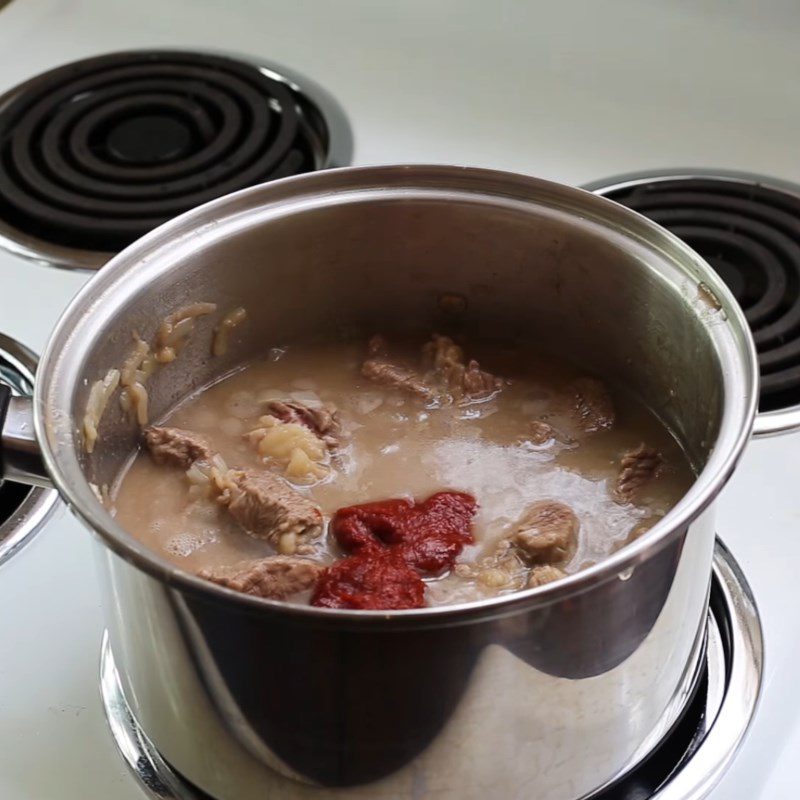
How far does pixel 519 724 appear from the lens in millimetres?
764

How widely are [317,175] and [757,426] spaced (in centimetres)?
46

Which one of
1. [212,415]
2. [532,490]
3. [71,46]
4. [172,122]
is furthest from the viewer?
[71,46]

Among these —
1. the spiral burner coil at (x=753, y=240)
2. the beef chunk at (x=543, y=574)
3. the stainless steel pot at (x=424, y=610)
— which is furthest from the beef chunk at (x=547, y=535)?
the spiral burner coil at (x=753, y=240)

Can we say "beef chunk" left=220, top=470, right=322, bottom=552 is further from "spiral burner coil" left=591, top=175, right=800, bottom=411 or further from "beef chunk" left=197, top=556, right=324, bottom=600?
"spiral burner coil" left=591, top=175, right=800, bottom=411

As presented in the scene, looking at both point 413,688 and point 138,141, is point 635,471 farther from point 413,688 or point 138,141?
point 138,141

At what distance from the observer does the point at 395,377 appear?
3.75ft

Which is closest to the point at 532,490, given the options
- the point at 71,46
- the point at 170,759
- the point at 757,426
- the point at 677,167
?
the point at 757,426

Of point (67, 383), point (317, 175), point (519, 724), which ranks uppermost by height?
point (317, 175)

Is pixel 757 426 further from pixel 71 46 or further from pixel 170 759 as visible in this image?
pixel 71 46

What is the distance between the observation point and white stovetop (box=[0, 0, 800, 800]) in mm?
1039

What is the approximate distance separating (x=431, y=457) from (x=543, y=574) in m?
0.18

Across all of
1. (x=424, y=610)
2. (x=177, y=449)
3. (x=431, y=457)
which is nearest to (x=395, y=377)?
(x=431, y=457)

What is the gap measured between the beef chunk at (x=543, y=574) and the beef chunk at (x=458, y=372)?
0.24 m

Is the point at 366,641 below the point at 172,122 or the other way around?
below
